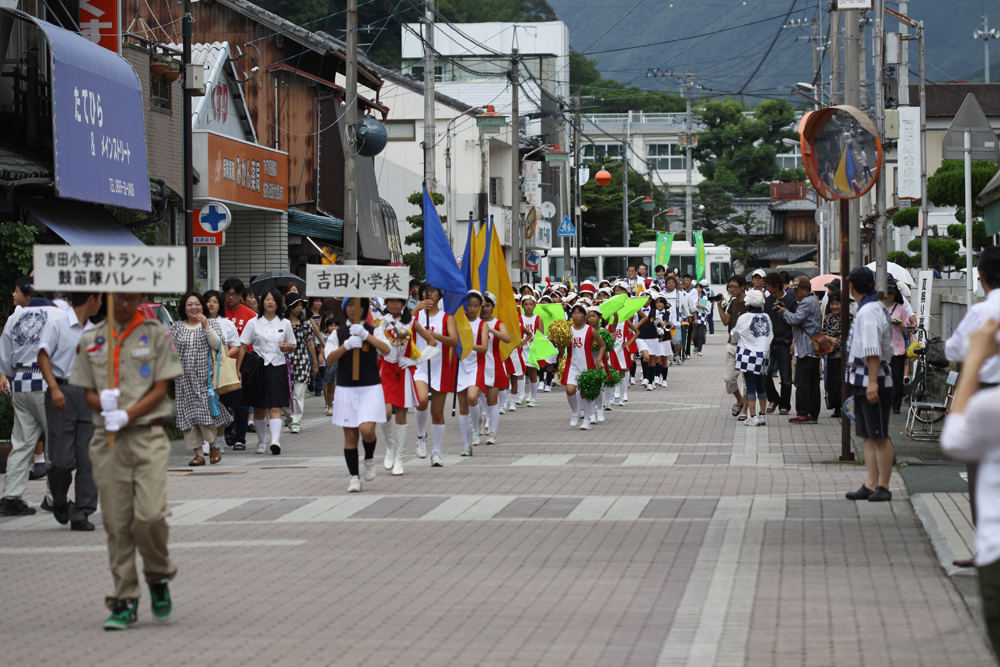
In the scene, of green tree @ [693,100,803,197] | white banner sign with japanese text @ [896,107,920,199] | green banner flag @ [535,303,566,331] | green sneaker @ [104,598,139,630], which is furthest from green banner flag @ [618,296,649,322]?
green tree @ [693,100,803,197]

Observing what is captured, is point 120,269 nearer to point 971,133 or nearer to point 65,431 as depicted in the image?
point 65,431

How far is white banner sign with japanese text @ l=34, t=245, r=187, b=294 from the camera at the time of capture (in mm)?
6930

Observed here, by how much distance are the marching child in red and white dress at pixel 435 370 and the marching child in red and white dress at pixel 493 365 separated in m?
1.10

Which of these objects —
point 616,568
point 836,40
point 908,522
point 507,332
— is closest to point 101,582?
point 616,568

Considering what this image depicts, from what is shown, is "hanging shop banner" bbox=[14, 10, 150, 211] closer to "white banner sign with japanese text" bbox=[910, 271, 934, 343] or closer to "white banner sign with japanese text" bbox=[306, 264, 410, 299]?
"white banner sign with japanese text" bbox=[306, 264, 410, 299]

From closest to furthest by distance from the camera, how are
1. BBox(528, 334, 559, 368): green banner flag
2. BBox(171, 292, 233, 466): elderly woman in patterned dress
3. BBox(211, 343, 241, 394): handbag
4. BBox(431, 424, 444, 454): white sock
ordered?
BBox(431, 424, 444, 454): white sock → BBox(171, 292, 233, 466): elderly woman in patterned dress → BBox(211, 343, 241, 394): handbag → BBox(528, 334, 559, 368): green banner flag

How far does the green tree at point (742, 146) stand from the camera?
270 feet

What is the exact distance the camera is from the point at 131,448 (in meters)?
6.71

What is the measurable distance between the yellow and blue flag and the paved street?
6.03ft

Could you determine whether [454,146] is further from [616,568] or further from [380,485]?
[616,568]

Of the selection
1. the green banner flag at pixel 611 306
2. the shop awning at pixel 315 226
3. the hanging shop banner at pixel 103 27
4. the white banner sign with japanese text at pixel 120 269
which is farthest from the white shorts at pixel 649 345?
the white banner sign with japanese text at pixel 120 269

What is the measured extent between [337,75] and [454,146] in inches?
558

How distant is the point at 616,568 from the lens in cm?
798

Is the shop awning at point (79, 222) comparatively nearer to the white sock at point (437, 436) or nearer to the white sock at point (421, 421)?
the white sock at point (421, 421)
